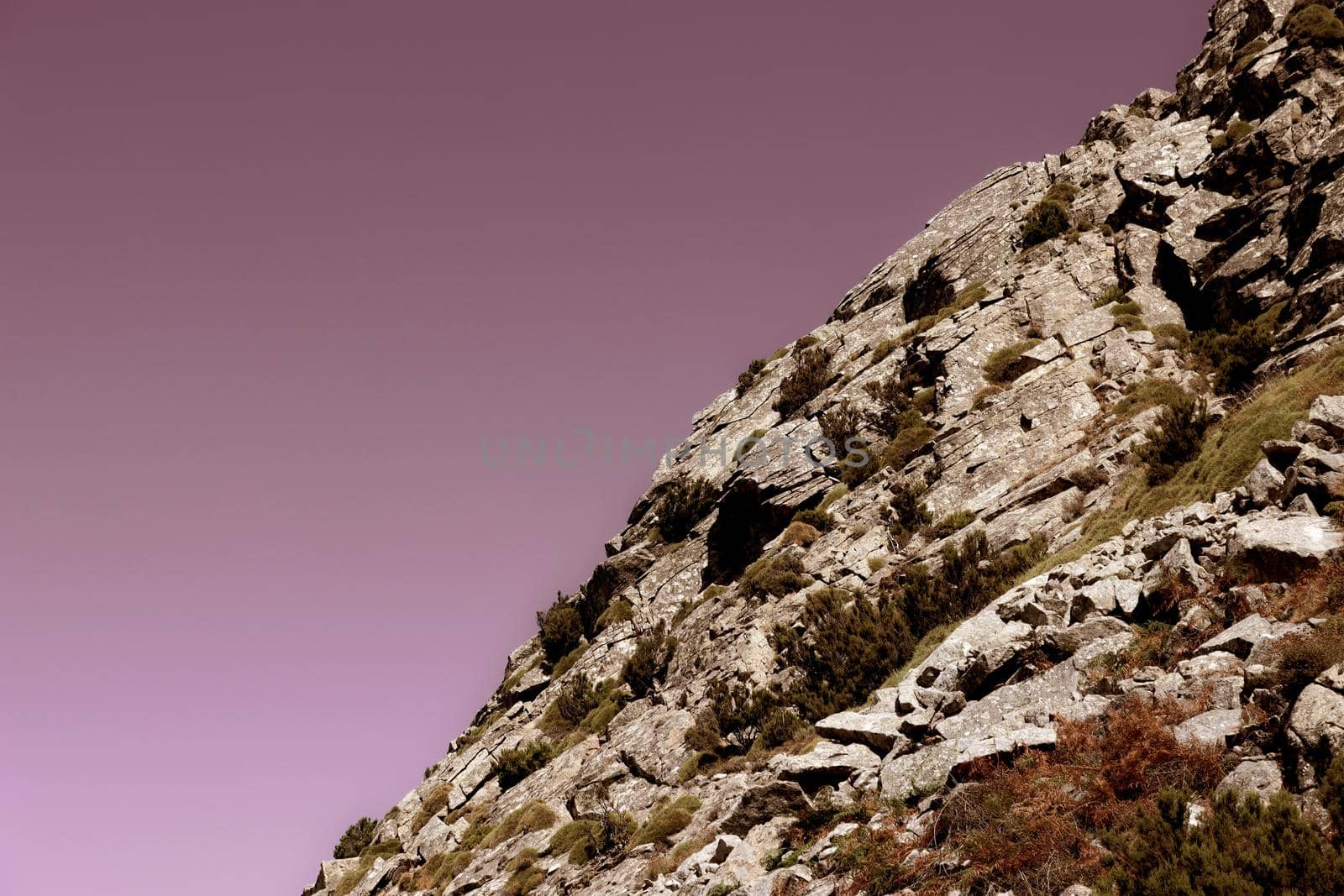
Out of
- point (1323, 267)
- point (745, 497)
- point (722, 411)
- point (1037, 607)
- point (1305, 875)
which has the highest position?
point (722, 411)

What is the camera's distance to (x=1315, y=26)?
2956 centimetres

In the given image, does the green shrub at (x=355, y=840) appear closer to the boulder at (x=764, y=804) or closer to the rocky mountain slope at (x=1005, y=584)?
the rocky mountain slope at (x=1005, y=584)

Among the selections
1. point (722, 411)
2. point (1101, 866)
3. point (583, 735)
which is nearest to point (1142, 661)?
point (1101, 866)

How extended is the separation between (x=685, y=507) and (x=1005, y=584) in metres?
19.2

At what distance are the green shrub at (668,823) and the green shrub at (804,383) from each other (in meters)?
21.3

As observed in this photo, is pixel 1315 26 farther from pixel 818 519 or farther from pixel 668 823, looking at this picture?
pixel 668 823

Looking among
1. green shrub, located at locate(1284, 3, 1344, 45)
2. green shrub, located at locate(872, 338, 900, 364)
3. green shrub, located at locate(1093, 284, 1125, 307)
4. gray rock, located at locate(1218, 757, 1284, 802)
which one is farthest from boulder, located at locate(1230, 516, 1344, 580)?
green shrub, located at locate(1284, 3, 1344, 45)

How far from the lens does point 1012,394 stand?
1038 inches

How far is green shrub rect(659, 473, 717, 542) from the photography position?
1405 inches

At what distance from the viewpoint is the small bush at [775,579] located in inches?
990

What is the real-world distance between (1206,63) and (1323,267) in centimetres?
2184

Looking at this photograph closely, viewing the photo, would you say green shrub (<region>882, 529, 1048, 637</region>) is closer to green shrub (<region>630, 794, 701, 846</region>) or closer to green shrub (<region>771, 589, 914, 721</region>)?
green shrub (<region>771, 589, 914, 721</region>)

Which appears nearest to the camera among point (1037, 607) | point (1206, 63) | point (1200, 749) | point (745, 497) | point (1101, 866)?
point (1101, 866)

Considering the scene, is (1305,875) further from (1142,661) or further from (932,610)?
(932,610)
